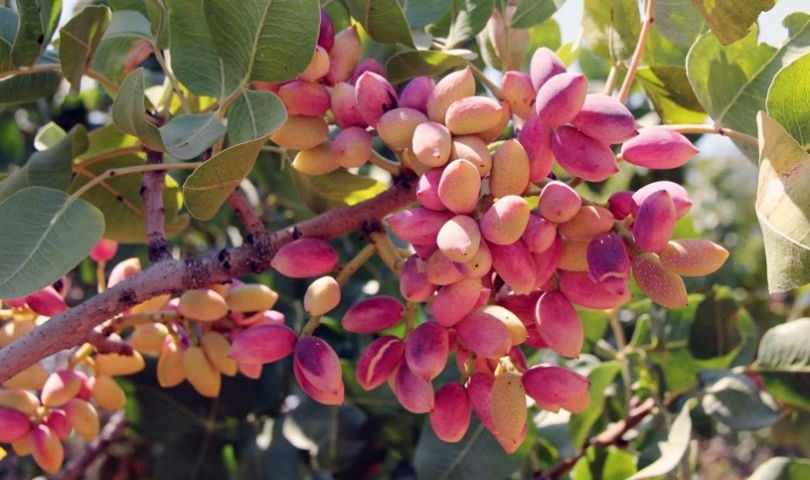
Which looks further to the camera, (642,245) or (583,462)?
(583,462)

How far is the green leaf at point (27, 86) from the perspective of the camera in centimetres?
96

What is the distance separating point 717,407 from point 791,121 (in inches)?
19.5

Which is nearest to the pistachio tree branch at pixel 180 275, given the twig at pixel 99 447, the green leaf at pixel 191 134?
the green leaf at pixel 191 134

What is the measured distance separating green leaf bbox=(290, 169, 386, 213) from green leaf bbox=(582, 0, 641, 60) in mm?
318

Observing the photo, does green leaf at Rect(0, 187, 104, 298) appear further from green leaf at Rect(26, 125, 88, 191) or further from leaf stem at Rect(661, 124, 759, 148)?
leaf stem at Rect(661, 124, 759, 148)

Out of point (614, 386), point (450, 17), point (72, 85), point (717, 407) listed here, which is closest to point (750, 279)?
point (614, 386)

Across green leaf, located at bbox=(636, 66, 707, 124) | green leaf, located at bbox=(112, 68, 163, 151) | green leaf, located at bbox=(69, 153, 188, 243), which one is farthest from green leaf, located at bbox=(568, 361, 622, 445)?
green leaf, located at bbox=(112, 68, 163, 151)

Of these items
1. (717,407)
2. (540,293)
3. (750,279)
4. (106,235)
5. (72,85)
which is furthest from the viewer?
(750,279)

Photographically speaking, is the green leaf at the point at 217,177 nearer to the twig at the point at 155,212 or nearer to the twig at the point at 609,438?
the twig at the point at 155,212

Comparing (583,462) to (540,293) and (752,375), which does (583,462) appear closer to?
(752,375)

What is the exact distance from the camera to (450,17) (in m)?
1.11

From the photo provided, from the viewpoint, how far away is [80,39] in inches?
35.0

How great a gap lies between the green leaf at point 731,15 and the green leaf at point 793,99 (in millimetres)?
55

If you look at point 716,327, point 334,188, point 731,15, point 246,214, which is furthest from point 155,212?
point 716,327
